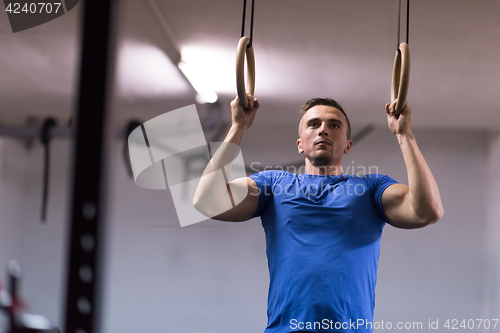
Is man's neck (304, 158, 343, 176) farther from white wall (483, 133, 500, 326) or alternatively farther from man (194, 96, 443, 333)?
white wall (483, 133, 500, 326)

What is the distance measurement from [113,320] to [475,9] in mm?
3972

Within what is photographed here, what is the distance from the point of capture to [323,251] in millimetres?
1096

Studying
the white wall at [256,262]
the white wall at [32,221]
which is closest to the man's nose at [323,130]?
the white wall at [256,262]

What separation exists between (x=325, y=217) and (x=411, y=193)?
247 millimetres

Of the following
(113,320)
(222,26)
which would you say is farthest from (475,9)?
(113,320)

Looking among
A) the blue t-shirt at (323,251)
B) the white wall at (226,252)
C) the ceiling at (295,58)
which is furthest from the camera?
the white wall at (226,252)

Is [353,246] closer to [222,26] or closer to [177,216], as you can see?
[222,26]

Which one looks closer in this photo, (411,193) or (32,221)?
(411,193)

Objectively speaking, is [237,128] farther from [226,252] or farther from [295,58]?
[226,252]

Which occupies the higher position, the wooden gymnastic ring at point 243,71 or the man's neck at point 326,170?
the wooden gymnastic ring at point 243,71

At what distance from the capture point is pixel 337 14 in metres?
2.37

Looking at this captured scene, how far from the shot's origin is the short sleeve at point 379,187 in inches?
45.9

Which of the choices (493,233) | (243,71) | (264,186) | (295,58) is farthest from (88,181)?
(493,233)

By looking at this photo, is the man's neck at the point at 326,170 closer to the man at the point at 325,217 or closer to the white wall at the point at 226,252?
the man at the point at 325,217
